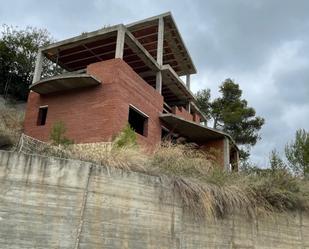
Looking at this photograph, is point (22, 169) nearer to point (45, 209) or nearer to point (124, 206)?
point (45, 209)

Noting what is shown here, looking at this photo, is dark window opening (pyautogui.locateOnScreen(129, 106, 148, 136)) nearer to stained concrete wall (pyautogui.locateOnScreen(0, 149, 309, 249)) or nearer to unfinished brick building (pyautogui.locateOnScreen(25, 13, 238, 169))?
unfinished brick building (pyautogui.locateOnScreen(25, 13, 238, 169))

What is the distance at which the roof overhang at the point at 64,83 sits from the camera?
16656 mm

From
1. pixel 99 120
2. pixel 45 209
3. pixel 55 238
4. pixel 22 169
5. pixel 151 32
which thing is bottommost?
pixel 55 238

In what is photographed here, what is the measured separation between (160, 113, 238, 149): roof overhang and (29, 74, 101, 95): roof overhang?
493 cm

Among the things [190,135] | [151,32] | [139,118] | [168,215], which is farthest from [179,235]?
[151,32]

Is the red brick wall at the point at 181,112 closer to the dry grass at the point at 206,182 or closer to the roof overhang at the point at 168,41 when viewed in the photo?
the roof overhang at the point at 168,41

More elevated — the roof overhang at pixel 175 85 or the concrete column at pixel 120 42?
the roof overhang at pixel 175 85

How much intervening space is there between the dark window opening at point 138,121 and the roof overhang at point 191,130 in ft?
3.80

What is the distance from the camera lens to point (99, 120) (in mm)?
16500

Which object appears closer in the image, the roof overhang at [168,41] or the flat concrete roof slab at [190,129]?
the flat concrete roof slab at [190,129]

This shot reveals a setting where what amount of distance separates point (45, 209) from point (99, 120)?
9.88 m

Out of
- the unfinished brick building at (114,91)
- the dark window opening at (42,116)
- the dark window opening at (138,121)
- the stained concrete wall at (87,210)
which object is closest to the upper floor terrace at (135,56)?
the unfinished brick building at (114,91)

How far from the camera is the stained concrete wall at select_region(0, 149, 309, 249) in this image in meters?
6.59

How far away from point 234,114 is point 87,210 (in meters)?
28.6
